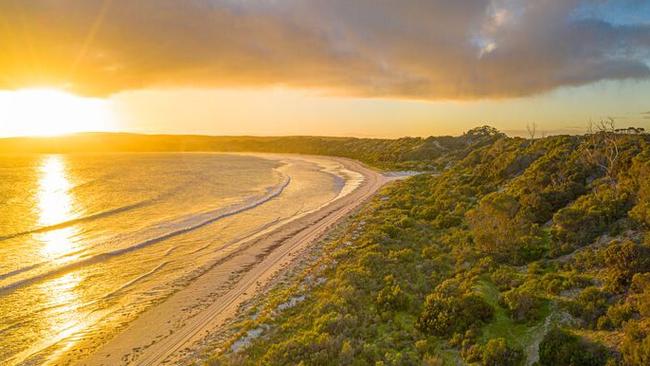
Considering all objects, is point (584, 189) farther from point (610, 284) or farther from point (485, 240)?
point (610, 284)

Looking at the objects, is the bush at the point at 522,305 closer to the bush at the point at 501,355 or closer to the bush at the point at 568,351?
the bush at the point at 568,351

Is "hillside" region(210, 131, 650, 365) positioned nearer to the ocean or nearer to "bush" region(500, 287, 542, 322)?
"bush" region(500, 287, 542, 322)

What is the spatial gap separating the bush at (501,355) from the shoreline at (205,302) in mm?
8697

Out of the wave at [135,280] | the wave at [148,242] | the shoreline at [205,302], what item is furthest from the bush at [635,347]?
the wave at [148,242]

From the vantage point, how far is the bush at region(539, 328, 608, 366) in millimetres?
9156

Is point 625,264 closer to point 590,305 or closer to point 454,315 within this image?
point 590,305

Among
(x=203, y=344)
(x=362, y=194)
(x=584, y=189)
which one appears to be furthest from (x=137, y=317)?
(x=362, y=194)

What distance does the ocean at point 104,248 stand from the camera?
15.0 m

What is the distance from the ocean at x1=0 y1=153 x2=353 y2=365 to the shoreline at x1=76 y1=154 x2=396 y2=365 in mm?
811

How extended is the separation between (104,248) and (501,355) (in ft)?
76.7

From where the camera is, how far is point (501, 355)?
1005cm

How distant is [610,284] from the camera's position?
11805mm

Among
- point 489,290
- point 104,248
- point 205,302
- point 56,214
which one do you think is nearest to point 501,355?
point 489,290

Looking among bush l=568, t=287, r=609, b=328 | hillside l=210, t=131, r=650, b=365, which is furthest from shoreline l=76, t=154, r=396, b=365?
bush l=568, t=287, r=609, b=328
